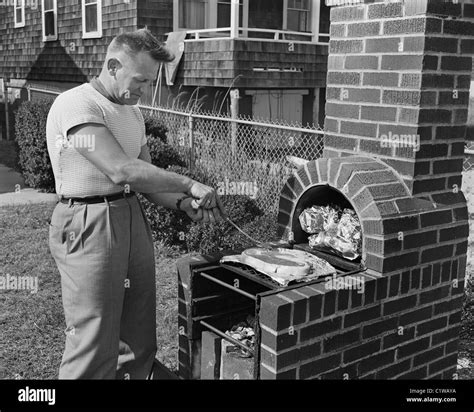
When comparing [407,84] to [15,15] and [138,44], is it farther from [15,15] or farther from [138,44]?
[15,15]

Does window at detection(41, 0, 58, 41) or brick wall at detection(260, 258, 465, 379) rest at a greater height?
window at detection(41, 0, 58, 41)

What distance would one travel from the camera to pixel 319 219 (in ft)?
11.1

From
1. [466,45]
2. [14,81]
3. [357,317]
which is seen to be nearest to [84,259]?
[357,317]

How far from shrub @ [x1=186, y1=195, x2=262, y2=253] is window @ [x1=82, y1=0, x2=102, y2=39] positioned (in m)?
9.74

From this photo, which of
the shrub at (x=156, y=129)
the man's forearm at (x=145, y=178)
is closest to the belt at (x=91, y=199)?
the man's forearm at (x=145, y=178)

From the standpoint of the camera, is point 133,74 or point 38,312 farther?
point 38,312

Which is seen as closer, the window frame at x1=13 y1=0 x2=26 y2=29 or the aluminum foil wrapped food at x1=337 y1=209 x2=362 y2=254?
the aluminum foil wrapped food at x1=337 y1=209 x2=362 y2=254

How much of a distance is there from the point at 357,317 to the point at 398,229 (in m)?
0.48

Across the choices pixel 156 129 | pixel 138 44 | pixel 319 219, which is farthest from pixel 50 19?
pixel 319 219

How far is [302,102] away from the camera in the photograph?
15945 mm

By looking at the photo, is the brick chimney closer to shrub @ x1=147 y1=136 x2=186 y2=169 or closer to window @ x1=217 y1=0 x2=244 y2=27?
shrub @ x1=147 y1=136 x2=186 y2=169

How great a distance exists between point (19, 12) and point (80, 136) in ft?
61.7

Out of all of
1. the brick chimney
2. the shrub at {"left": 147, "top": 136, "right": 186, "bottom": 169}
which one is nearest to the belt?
the brick chimney

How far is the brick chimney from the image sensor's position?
300 cm
